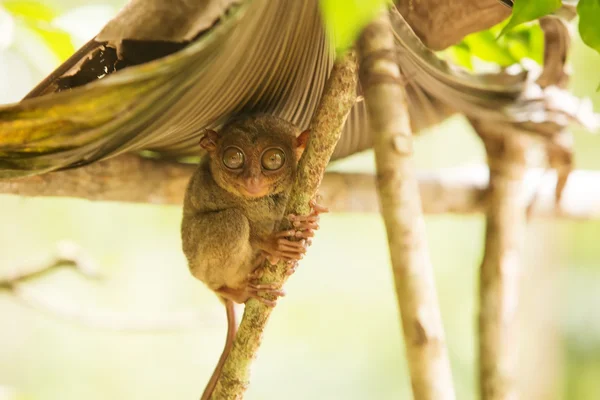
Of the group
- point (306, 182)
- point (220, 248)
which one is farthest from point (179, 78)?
point (220, 248)

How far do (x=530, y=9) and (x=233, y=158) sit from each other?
1453 millimetres

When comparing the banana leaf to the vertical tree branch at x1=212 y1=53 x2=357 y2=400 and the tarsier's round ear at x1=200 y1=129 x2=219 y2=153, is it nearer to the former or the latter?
the tarsier's round ear at x1=200 y1=129 x2=219 y2=153

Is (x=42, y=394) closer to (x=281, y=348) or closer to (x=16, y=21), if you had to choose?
(x=281, y=348)

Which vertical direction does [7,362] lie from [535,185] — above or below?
above

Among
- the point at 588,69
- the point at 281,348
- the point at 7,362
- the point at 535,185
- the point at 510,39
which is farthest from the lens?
the point at 281,348

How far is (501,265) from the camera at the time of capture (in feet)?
11.0

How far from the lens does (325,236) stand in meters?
8.16

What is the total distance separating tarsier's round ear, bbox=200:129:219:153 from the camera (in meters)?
2.66

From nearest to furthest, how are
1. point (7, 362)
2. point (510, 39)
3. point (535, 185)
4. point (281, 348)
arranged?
point (510, 39)
point (535, 185)
point (7, 362)
point (281, 348)

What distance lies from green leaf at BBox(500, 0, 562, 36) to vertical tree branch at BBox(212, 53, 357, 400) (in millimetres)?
449

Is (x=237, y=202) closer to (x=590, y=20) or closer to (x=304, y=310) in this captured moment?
(x=590, y=20)

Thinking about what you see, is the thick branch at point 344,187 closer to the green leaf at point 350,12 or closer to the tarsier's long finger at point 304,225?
the tarsier's long finger at point 304,225

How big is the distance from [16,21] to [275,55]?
135 centimetres

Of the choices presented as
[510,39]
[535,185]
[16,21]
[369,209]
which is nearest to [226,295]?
[369,209]
